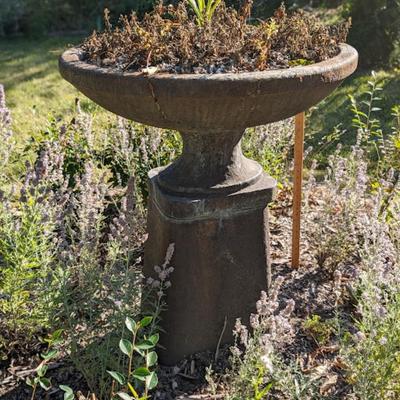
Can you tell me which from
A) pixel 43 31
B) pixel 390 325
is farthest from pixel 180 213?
pixel 43 31

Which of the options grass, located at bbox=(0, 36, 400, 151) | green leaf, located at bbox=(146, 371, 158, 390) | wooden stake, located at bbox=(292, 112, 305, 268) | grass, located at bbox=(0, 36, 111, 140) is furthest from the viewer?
grass, located at bbox=(0, 36, 111, 140)

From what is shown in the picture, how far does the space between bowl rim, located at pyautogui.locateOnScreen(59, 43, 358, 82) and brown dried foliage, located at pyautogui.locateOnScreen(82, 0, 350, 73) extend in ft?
0.25

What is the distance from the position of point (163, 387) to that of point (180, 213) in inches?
30.0

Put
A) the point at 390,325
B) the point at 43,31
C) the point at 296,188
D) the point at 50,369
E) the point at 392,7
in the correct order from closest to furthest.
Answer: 1. the point at 390,325
2. the point at 50,369
3. the point at 296,188
4. the point at 392,7
5. the point at 43,31

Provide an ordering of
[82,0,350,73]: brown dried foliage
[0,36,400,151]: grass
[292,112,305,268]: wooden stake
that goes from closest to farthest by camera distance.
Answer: [82,0,350,73]: brown dried foliage < [292,112,305,268]: wooden stake < [0,36,400,151]: grass

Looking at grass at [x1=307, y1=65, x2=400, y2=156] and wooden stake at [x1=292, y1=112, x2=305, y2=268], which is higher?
wooden stake at [x1=292, y1=112, x2=305, y2=268]

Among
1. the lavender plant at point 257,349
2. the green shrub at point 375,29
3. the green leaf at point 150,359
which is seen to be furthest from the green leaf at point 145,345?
the green shrub at point 375,29

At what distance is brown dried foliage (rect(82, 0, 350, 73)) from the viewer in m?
2.44

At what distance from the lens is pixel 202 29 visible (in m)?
2.65

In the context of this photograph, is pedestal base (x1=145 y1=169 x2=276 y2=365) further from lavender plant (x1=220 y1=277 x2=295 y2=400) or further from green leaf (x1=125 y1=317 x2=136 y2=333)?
green leaf (x1=125 y1=317 x2=136 y2=333)

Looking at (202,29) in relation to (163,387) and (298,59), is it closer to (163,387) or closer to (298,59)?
(298,59)

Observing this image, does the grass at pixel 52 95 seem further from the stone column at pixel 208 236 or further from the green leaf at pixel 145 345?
the green leaf at pixel 145 345

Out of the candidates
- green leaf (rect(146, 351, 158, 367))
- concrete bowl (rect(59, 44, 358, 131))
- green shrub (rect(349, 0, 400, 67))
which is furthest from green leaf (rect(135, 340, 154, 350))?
green shrub (rect(349, 0, 400, 67))

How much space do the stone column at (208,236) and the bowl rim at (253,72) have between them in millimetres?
393
